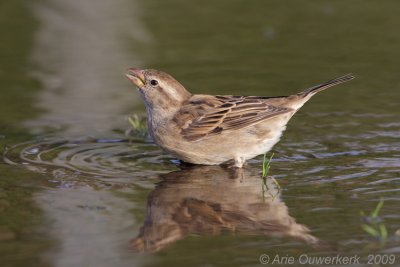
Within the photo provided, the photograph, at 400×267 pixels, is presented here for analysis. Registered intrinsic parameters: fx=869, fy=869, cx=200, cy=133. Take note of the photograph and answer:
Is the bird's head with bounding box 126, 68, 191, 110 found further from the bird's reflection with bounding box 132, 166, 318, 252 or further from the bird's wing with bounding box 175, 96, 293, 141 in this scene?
the bird's reflection with bounding box 132, 166, 318, 252

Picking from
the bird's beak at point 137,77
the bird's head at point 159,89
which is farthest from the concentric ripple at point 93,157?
the bird's beak at point 137,77

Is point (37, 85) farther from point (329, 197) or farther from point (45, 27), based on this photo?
point (329, 197)

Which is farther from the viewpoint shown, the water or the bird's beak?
the bird's beak

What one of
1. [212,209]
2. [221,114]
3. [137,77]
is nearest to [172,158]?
[221,114]

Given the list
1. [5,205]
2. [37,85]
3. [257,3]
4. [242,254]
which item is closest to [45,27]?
[37,85]

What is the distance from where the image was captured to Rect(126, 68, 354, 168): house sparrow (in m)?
9.55

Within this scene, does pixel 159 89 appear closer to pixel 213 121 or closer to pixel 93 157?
pixel 213 121

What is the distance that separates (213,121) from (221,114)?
13 centimetres

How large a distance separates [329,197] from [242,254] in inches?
67.4

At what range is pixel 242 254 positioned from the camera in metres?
6.46

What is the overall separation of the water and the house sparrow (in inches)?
8.9

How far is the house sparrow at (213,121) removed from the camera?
955cm

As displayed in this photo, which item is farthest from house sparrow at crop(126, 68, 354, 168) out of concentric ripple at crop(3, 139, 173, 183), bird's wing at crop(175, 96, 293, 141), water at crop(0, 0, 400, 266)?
concentric ripple at crop(3, 139, 173, 183)

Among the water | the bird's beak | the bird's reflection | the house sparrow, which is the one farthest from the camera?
the bird's beak
